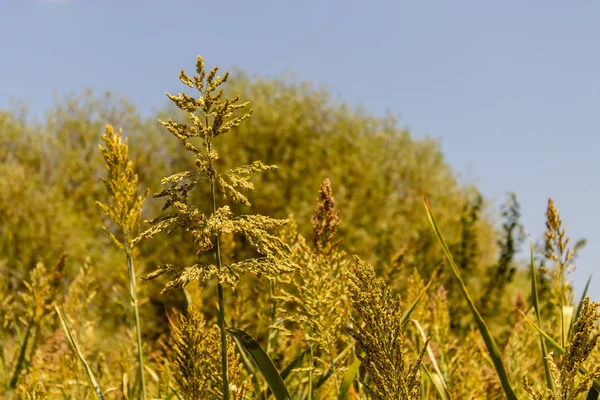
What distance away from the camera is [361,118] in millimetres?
28984

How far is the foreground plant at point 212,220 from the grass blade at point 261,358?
0.06 meters

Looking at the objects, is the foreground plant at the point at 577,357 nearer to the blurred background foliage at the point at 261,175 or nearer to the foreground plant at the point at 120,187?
the foreground plant at the point at 120,187

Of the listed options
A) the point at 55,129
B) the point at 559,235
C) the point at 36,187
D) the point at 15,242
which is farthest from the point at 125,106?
the point at 559,235

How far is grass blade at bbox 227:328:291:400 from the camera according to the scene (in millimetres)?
2027

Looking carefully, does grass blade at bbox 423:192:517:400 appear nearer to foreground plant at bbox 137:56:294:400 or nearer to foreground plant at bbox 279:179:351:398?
foreground plant at bbox 279:179:351:398

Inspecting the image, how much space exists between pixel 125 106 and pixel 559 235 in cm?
3064

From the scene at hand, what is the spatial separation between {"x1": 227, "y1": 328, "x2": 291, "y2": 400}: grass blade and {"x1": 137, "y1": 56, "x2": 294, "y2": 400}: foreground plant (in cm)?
6

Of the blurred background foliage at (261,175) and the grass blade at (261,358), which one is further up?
the blurred background foliage at (261,175)

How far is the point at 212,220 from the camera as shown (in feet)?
6.55

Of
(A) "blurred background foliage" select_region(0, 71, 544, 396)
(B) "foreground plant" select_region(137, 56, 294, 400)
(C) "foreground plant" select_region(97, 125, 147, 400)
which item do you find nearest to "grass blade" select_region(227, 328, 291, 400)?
(B) "foreground plant" select_region(137, 56, 294, 400)

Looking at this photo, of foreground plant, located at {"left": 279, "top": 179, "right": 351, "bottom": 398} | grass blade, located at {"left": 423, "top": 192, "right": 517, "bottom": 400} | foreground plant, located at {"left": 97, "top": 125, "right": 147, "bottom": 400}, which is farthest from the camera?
foreground plant, located at {"left": 97, "top": 125, "right": 147, "bottom": 400}

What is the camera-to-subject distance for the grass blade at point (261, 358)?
2027 millimetres

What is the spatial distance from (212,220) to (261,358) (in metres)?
0.46

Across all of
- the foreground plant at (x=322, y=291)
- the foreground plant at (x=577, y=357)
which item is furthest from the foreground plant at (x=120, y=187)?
the foreground plant at (x=577, y=357)
